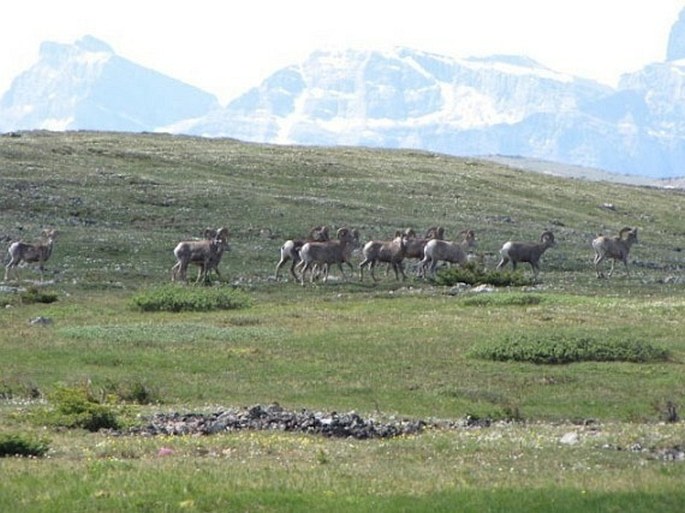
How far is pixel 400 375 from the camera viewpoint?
27.0 meters

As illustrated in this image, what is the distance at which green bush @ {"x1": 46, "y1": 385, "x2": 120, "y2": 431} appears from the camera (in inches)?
777

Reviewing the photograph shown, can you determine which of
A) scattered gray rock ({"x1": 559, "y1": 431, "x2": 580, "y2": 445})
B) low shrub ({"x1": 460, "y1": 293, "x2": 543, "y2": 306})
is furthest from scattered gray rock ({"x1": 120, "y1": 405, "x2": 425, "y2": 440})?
low shrub ({"x1": 460, "y1": 293, "x2": 543, "y2": 306})

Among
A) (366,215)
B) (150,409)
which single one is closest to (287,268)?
(366,215)

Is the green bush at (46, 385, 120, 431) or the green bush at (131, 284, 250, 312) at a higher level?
the green bush at (46, 385, 120, 431)

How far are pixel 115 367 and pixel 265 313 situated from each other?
892cm

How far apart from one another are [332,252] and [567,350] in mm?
17070

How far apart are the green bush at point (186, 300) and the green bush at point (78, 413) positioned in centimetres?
1630

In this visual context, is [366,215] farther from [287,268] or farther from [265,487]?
[265,487]

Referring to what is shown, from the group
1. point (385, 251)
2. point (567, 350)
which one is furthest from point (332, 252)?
point (567, 350)

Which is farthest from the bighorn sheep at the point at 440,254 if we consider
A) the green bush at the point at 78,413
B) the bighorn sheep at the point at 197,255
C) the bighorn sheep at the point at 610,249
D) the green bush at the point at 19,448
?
the green bush at the point at 19,448

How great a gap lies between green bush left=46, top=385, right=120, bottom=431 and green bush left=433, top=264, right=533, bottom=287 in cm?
2504

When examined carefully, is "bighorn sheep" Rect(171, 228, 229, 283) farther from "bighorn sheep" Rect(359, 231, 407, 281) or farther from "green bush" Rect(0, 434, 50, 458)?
"green bush" Rect(0, 434, 50, 458)

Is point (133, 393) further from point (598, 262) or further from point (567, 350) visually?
point (598, 262)

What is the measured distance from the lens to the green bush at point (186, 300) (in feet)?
120
